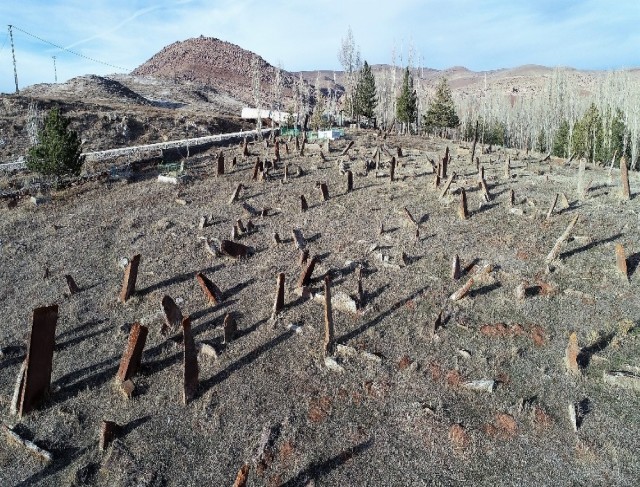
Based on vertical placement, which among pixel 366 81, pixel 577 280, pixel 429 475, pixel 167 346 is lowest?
pixel 429 475

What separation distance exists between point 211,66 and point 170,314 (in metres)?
97.6

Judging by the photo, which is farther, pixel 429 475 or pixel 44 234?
pixel 44 234

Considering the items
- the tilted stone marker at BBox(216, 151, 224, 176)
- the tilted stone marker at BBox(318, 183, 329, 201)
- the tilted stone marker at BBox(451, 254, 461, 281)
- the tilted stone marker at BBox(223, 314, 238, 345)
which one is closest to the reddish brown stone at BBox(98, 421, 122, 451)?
the tilted stone marker at BBox(223, 314, 238, 345)

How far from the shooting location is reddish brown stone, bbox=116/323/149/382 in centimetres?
687

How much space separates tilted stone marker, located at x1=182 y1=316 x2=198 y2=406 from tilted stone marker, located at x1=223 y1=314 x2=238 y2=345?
1.00m

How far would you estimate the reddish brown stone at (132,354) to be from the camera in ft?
22.5

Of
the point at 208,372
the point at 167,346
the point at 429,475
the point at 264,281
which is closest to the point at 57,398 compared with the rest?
the point at 167,346

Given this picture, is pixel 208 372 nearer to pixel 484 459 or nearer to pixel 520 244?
pixel 484 459

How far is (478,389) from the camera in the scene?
6609 mm

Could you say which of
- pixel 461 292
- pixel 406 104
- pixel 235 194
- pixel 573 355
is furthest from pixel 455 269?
pixel 406 104

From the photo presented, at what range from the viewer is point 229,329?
7.95 metres

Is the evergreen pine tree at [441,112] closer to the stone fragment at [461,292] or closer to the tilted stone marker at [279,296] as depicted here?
the stone fragment at [461,292]

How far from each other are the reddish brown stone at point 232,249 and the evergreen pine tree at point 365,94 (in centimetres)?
3092

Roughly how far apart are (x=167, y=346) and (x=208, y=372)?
111 cm
